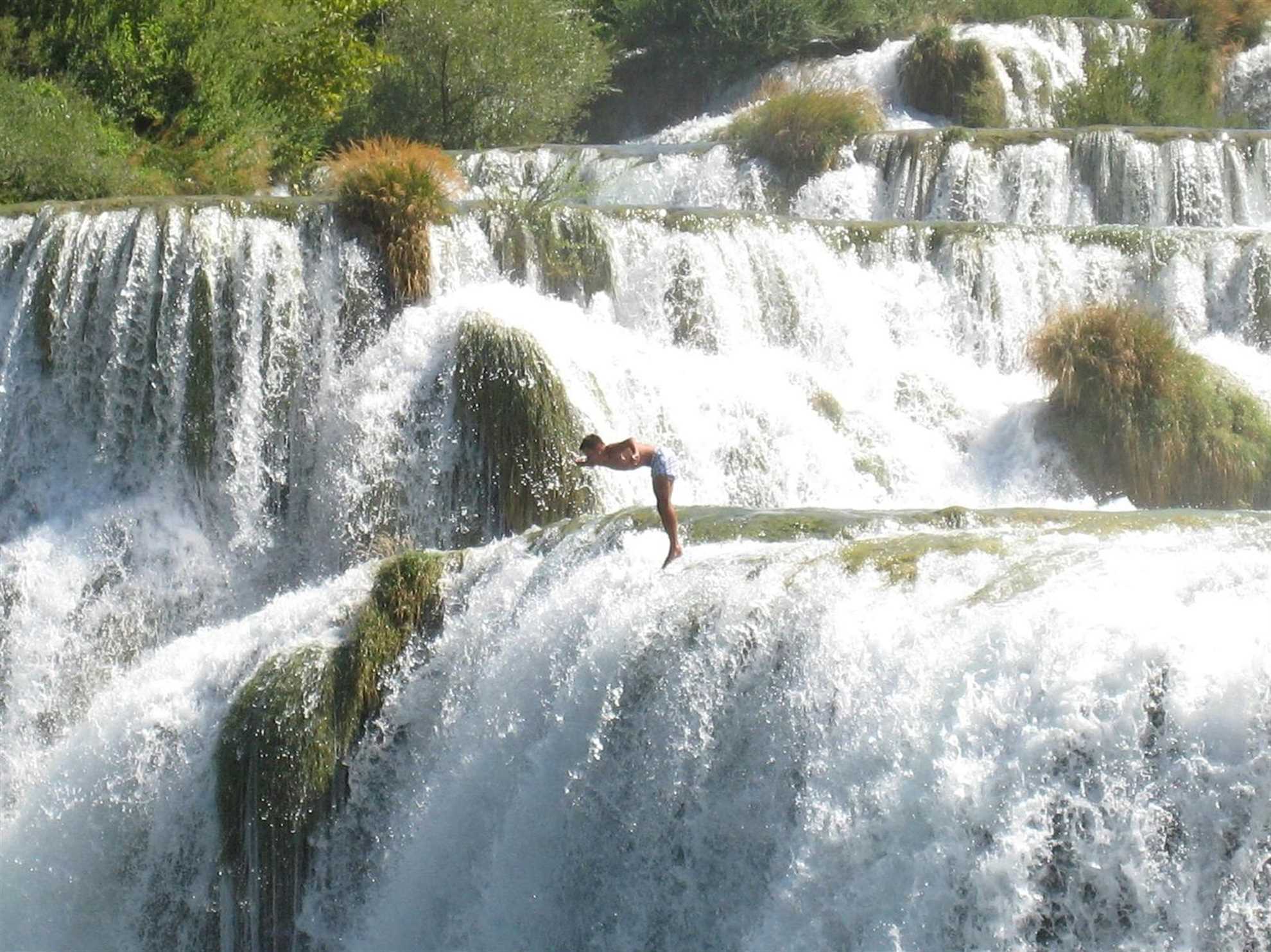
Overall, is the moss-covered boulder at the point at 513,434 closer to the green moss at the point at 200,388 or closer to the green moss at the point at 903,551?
the green moss at the point at 200,388

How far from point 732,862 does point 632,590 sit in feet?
5.10

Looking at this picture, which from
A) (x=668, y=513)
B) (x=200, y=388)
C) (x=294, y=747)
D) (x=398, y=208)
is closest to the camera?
(x=668, y=513)

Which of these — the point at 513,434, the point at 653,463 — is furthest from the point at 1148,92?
the point at 653,463

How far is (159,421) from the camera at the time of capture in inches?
520

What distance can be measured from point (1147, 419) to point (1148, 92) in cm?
844

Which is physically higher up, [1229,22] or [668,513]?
[1229,22]

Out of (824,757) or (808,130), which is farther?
(808,130)

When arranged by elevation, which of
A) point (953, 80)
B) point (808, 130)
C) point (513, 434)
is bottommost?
point (513, 434)

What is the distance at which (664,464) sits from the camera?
9422mm

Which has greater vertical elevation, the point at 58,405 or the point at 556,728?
the point at 58,405

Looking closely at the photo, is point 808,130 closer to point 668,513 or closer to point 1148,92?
point 1148,92

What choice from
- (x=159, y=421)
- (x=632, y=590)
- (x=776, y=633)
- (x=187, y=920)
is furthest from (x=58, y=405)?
(x=776, y=633)

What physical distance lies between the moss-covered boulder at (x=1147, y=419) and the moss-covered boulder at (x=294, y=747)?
5345 mm

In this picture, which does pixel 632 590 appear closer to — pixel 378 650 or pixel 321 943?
pixel 378 650
